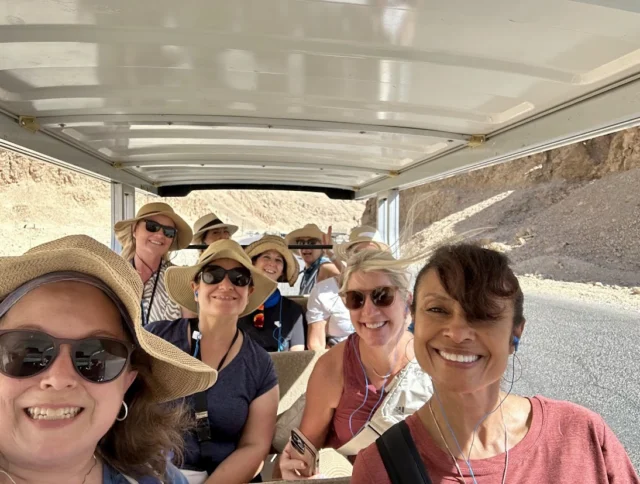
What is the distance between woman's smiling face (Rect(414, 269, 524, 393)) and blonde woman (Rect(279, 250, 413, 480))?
0.45 meters

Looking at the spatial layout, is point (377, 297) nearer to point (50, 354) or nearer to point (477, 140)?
point (477, 140)

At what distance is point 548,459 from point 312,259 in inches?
121

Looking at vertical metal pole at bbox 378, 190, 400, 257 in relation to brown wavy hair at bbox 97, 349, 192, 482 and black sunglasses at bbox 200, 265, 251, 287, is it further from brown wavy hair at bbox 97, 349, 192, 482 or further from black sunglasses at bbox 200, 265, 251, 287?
brown wavy hair at bbox 97, 349, 192, 482

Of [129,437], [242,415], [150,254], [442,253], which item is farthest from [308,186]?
[129,437]

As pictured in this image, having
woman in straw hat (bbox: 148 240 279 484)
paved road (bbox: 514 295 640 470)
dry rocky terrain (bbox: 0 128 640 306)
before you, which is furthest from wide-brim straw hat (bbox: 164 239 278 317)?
paved road (bbox: 514 295 640 470)

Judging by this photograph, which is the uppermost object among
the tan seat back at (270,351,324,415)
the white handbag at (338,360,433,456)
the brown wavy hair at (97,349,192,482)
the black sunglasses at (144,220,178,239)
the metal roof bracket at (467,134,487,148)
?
the metal roof bracket at (467,134,487,148)

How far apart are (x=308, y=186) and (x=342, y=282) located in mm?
2217

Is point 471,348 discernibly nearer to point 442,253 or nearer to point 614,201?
point 442,253

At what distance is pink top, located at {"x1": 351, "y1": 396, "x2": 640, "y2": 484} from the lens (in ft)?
4.00

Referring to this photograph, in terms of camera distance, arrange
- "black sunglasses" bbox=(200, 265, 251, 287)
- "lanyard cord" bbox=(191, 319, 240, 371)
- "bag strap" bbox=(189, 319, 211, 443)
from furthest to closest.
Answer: "black sunglasses" bbox=(200, 265, 251, 287) → "lanyard cord" bbox=(191, 319, 240, 371) → "bag strap" bbox=(189, 319, 211, 443)

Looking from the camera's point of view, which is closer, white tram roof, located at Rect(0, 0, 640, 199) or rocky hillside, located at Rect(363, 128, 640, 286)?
white tram roof, located at Rect(0, 0, 640, 199)

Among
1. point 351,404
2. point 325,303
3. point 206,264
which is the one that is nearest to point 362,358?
point 351,404

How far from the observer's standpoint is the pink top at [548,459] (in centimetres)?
122

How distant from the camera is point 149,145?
281cm
